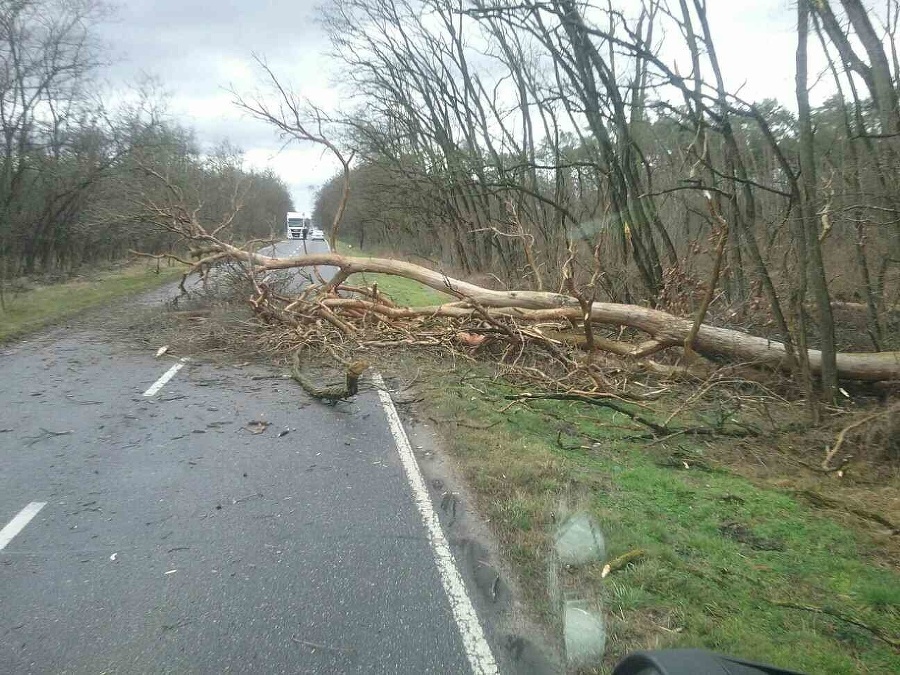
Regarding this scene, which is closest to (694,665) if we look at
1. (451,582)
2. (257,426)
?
(451,582)

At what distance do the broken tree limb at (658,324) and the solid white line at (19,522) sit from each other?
6.31 metres

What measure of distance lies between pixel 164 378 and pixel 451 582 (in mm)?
6528

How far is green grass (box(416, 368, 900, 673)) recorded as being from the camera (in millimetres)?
3451

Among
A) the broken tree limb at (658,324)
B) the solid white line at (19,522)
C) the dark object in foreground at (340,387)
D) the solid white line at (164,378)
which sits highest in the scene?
the broken tree limb at (658,324)

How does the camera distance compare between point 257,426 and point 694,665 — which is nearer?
point 694,665

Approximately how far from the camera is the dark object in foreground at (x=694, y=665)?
192cm

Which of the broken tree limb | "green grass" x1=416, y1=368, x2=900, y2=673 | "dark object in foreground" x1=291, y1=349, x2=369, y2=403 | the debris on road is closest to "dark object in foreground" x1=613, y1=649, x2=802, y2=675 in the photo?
"green grass" x1=416, y1=368, x2=900, y2=673

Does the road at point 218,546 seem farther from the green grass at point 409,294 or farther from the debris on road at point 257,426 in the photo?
the green grass at point 409,294

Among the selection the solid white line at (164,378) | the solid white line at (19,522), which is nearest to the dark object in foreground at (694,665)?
the solid white line at (19,522)

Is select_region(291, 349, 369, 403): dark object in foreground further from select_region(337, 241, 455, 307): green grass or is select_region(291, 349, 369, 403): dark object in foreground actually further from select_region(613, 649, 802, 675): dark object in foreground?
select_region(337, 241, 455, 307): green grass

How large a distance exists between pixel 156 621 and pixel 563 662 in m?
2.13

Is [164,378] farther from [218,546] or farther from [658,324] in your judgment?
[658,324]

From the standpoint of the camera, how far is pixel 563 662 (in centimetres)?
328

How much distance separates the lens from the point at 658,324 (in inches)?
391
